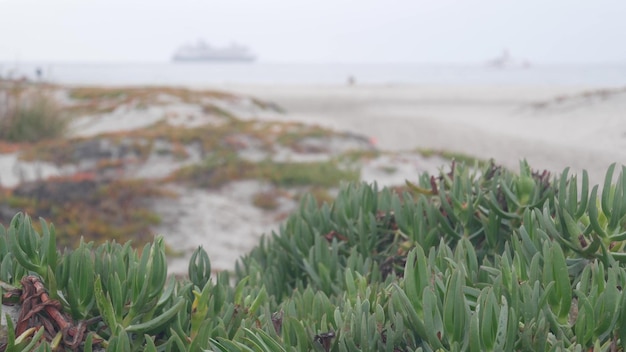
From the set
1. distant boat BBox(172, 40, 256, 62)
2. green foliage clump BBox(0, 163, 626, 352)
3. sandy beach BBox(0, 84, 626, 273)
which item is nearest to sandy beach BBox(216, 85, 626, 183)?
sandy beach BBox(0, 84, 626, 273)

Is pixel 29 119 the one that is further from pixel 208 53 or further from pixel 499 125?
pixel 208 53

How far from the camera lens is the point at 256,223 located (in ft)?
32.3

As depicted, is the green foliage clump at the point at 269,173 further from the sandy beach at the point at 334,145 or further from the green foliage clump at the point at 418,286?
the green foliage clump at the point at 418,286

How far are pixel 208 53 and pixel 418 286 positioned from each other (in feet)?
481

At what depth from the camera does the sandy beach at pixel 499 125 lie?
13.6 m

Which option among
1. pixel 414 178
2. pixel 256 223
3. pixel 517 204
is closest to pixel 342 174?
pixel 414 178

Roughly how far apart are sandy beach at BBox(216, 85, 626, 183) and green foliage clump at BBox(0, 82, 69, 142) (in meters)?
8.92

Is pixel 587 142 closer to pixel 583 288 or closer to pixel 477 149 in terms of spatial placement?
pixel 477 149

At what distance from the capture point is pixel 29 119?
1630cm

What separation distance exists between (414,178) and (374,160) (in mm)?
1665

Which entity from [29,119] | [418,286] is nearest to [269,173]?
[29,119]

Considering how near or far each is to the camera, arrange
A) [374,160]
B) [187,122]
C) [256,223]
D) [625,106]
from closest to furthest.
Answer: [256,223] < [374,160] < [625,106] < [187,122]

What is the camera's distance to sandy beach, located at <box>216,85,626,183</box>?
537 inches

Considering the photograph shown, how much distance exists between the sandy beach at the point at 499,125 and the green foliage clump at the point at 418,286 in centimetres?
709
